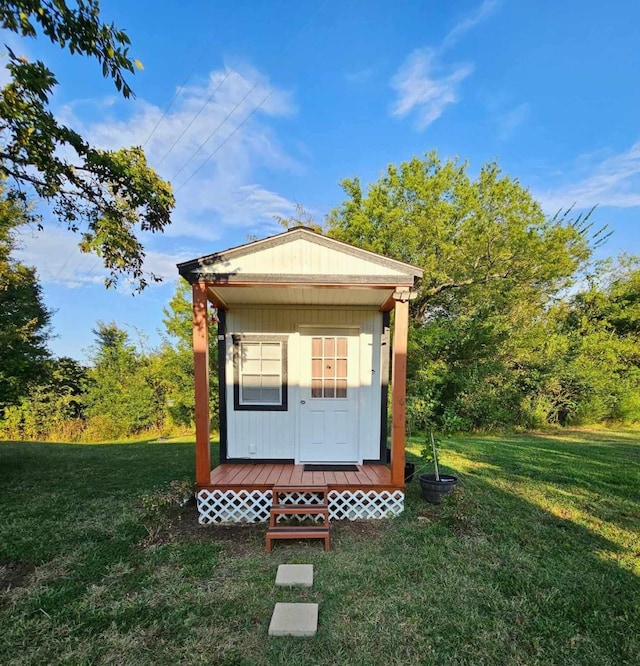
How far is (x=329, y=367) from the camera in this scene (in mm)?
5195

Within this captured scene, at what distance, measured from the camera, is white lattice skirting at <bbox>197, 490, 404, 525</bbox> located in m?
4.00

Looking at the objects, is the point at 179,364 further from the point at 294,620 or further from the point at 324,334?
the point at 294,620

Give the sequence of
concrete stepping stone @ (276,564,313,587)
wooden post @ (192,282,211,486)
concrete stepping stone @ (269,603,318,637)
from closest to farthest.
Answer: concrete stepping stone @ (269,603,318,637) < concrete stepping stone @ (276,564,313,587) < wooden post @ (192,282,211,486)

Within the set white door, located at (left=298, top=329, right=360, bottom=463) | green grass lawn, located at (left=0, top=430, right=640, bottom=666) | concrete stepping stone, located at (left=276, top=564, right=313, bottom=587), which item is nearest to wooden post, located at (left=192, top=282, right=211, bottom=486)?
green grass lawn, located at (left=0, top=430, right=640, bottom=666)

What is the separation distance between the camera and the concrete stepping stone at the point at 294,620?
7.34ft

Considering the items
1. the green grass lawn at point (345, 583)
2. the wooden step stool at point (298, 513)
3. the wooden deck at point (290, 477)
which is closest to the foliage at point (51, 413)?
the green grass lawn at point (345, 583)

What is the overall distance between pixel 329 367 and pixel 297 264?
1764 mm

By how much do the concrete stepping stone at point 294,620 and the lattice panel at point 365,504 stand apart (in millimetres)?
1650

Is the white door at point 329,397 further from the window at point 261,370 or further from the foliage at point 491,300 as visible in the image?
→ the foliage at point 491,300

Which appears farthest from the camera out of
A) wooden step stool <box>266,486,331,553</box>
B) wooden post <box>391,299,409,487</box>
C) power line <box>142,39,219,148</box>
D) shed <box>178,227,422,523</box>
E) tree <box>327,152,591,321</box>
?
tree <box>327,152,591,321</box>

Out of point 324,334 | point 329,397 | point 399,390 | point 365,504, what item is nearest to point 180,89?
point 324,334

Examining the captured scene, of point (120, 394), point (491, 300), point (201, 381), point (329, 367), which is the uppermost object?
point (491, 300)

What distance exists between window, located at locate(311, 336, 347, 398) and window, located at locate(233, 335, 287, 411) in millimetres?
424

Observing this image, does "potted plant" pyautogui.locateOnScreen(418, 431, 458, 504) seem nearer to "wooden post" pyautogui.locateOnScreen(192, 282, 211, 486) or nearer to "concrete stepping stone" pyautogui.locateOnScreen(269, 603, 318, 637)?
"concrete stepping stone" pyautogui.locateOnScreen(269, 603, 318, 637)
